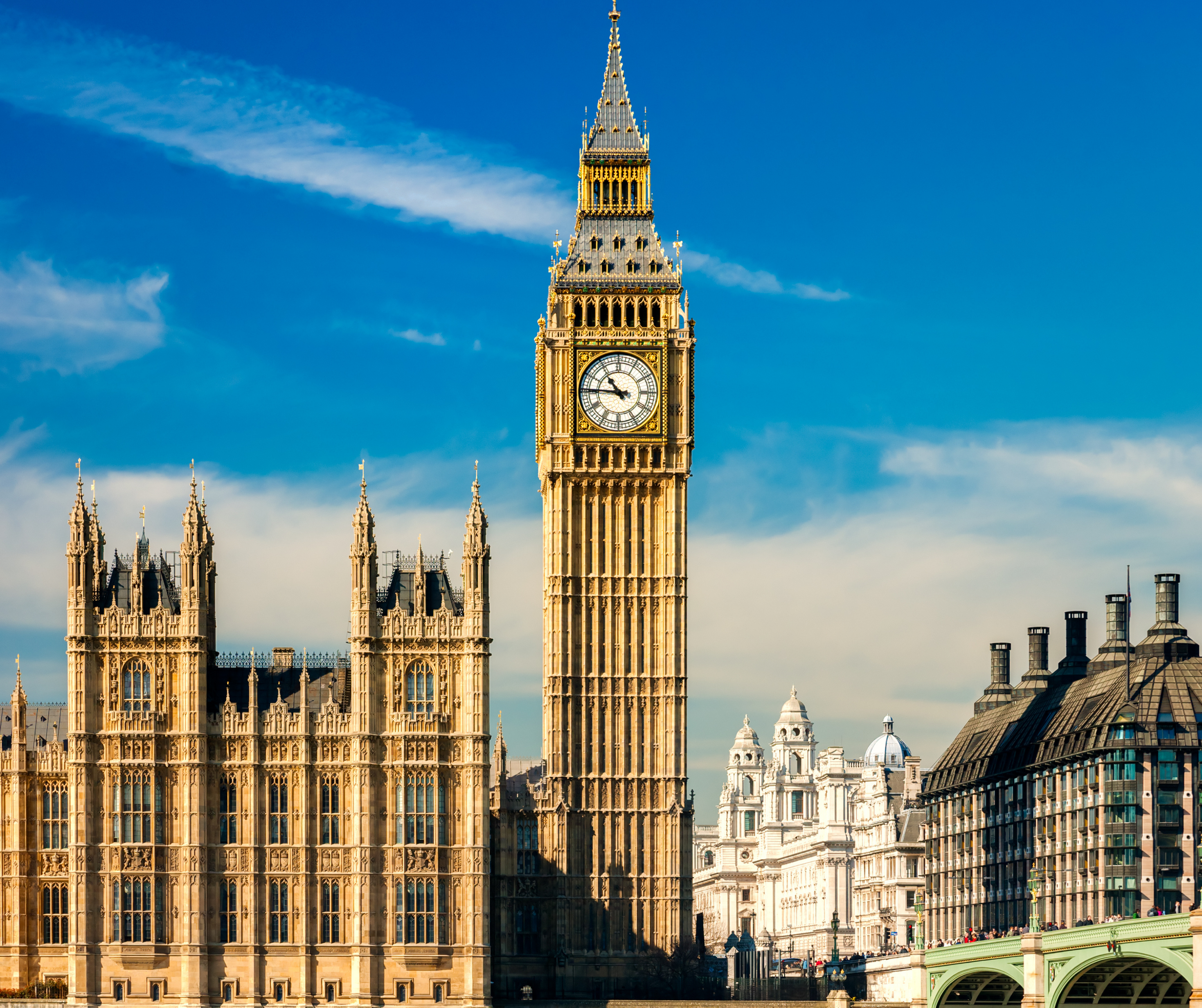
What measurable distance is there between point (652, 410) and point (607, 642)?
43.9 ft

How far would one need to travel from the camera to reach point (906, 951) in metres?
143

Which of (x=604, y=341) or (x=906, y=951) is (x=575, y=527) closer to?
(x=604, y=341)

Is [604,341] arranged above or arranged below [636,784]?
above

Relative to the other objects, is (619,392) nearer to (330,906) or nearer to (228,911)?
(330,906)

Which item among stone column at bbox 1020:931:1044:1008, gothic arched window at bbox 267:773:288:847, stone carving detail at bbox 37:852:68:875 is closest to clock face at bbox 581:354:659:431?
gothic arched window at bbox 267:773:288:847

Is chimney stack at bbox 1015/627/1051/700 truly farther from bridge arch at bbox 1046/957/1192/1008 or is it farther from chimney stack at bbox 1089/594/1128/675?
bridge arch at bbox 1046/957/1192/1008

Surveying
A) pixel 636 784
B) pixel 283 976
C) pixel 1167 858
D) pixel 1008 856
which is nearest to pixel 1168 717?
pixel 1167 858

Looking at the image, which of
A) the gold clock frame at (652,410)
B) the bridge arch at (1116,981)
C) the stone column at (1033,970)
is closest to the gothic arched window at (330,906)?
the gold clock frame at (652,410)

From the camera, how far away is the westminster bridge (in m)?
98.8

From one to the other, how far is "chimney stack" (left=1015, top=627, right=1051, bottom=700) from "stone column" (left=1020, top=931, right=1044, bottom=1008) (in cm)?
7356

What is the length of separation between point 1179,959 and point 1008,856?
79048 millimetres

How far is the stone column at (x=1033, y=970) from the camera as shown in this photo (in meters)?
112

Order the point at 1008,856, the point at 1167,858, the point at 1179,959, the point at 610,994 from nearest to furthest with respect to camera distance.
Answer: the point at 1179,959 < the point at 610,994 < the point at 1167,858 < the point at 1008,856

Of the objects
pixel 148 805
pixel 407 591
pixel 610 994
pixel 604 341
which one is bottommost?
pixel 610 994
